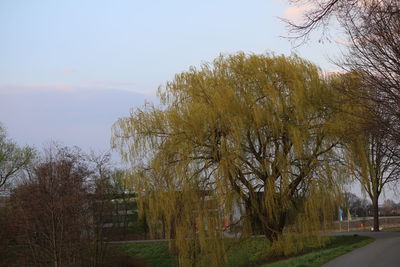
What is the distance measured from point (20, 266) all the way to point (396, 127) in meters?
23.0

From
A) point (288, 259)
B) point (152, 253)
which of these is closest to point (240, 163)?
point (288, 259)

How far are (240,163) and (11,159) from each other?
32.1 m

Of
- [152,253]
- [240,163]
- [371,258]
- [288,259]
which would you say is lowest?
[152,253]

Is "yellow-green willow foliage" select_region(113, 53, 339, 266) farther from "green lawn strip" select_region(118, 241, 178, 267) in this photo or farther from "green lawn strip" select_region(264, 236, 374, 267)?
"green lawn strip" select_region(118, 241, 178, 267)

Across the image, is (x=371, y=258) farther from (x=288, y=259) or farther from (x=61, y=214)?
(x=61, y=214)

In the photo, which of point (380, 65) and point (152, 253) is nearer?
point (380, 65)

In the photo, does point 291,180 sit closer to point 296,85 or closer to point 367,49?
point 296,85

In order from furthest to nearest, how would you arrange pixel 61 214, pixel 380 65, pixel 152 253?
pixel 152 253, pixel 61 214, pixel 380 65

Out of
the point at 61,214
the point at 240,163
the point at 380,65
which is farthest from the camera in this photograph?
the point at 61,214

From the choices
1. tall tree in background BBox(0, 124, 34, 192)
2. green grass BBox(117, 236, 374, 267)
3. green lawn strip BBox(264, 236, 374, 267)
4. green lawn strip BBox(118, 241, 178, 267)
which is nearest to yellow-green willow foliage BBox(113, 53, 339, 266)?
green grass BBox(117, 236, 374, 267)

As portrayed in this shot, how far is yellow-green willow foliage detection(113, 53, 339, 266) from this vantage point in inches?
930

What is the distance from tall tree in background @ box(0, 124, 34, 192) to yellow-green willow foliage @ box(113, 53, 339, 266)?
2767cm

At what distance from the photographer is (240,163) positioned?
78.1 feet

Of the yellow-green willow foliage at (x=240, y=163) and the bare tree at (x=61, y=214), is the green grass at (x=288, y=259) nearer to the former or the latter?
the yellow-green willow foliage at (x=240, y=163)
